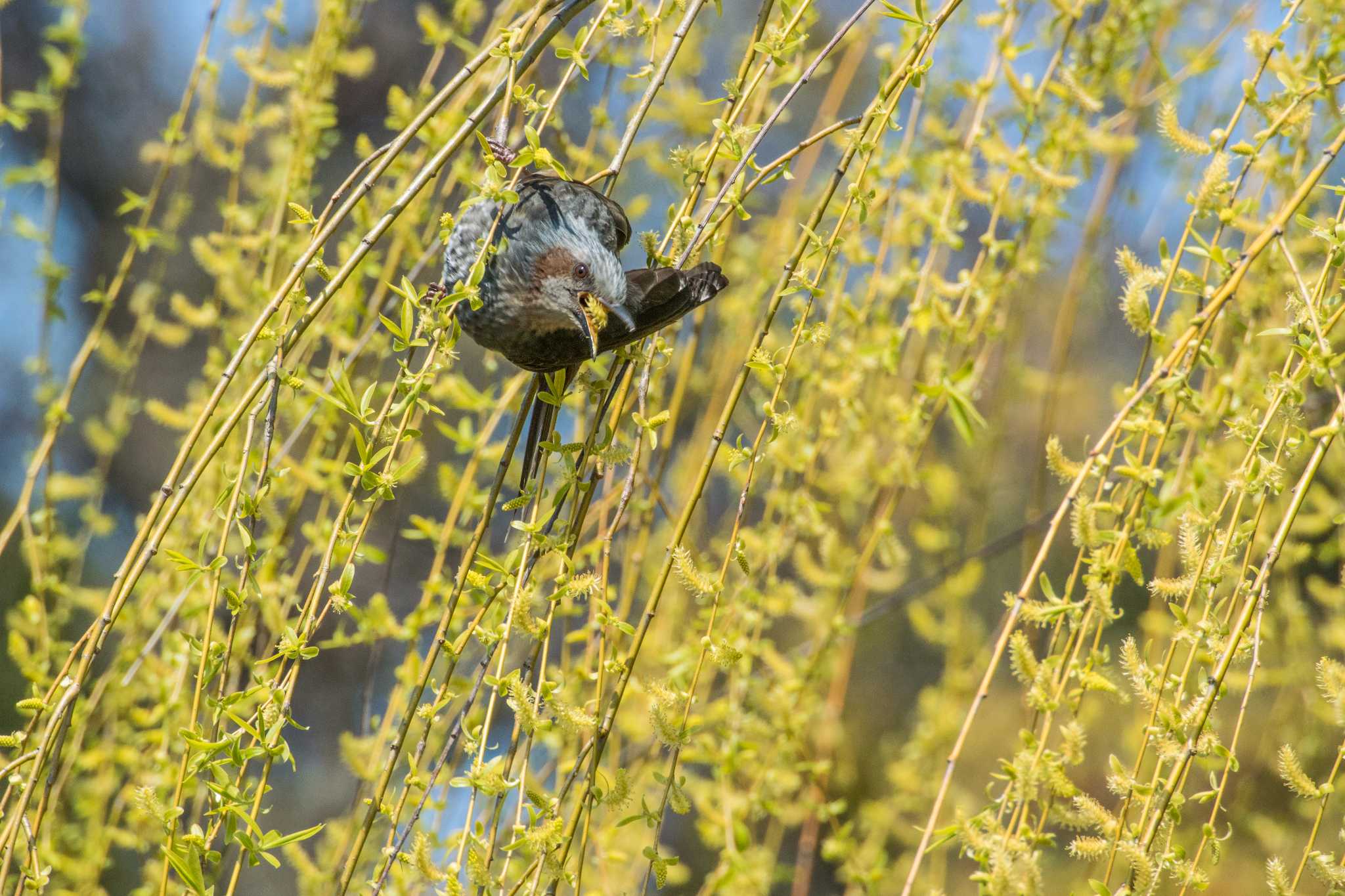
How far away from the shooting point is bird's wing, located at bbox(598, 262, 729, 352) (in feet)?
5.06

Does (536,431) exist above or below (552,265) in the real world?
below

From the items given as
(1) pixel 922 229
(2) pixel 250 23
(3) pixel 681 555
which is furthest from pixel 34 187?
(1) pixel 922 229

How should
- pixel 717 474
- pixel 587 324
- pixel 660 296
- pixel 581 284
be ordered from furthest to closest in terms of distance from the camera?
1. pixel 717 474
2. pixel 581 284
3. pixel 587 324
4. pixel 660 296

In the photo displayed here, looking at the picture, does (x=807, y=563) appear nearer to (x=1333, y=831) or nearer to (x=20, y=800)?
(x=20, y=800)

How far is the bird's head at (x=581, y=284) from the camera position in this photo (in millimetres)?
1644

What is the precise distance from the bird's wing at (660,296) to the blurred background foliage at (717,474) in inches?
1.3

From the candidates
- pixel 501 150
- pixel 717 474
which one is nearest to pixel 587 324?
pixel 501 150

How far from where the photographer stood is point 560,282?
1.80 metres

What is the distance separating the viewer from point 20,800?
1178 millimetres

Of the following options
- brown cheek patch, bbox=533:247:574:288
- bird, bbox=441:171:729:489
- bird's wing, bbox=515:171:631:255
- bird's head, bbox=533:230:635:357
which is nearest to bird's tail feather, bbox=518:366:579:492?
bird, bbox=441:171:729:489

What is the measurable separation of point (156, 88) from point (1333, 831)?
578 cm

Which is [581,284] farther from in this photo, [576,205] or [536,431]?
[536,431]

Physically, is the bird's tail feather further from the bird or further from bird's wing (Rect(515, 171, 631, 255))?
bird's wing (Rect(515, 171, 631, 255))

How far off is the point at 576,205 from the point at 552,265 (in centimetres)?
13
